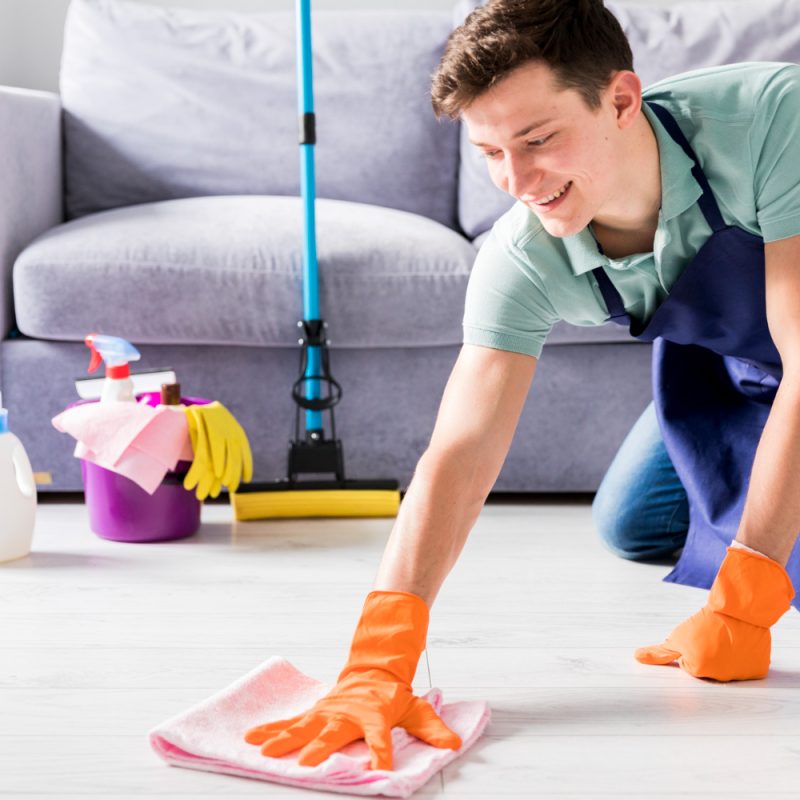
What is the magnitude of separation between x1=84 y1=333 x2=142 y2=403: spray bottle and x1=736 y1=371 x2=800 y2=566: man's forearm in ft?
3.50

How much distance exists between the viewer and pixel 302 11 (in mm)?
2297

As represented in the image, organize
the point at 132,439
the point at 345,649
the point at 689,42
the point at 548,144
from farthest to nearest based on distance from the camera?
the point at 689,42
the point at 132,439
the point at 345,649
the point at 548,144

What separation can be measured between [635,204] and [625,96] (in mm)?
127

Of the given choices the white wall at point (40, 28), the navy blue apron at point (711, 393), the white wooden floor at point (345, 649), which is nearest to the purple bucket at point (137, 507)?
the white wooden floor at point (345, 649)

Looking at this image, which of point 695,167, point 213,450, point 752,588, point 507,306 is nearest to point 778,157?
point 695,167

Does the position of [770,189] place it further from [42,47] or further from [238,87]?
[42,47]

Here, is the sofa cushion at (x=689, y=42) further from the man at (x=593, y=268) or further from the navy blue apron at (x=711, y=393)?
the man at (x=593, y=268)

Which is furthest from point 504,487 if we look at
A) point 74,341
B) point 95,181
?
point 95,181

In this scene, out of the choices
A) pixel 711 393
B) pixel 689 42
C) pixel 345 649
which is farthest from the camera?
pixel 689 42

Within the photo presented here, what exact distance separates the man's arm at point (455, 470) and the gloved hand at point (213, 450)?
681 mm

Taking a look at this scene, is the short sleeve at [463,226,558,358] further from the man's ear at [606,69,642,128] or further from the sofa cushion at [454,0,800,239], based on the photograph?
the sofa cushion at [454,0,800,239]

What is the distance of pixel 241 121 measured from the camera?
2.67 meters

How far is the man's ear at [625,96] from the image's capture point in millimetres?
1260

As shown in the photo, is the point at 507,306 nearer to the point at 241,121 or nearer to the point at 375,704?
the point at 375,704
